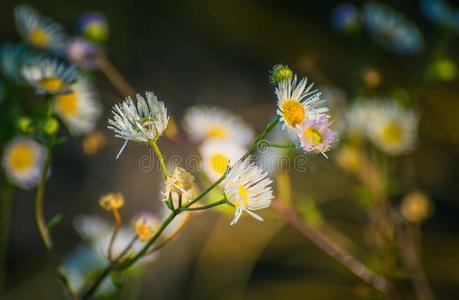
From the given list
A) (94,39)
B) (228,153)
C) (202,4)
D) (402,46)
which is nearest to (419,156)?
(402,46)

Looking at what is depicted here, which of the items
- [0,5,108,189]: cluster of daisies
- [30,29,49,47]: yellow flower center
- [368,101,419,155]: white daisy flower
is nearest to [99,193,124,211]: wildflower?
[0,5,108,189]: cluster of daisies

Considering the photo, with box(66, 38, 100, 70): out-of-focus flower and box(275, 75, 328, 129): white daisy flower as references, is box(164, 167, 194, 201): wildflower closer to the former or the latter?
box(275, 75, 328, 129): white daisy flower

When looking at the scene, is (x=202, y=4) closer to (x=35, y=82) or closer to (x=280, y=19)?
(x=280, y=19)

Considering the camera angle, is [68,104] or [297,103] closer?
[297,103]

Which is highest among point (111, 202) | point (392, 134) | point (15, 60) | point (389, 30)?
point (389, 30)

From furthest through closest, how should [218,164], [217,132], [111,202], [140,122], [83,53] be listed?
[217,132] → [83,53] → [218,164] → [111,202] → [140,122]

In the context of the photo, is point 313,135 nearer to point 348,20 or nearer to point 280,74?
point 280,74

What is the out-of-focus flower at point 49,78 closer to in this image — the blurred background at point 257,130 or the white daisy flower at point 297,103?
the white daisy flower at point 297,103

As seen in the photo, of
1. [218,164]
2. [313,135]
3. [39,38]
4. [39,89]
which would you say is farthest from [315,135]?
[39,38]
